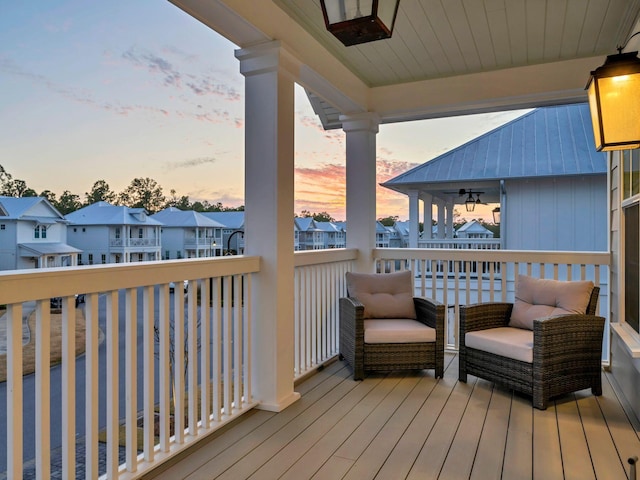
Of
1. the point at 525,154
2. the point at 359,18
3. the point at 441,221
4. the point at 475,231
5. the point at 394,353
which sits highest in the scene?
the point at 525,154

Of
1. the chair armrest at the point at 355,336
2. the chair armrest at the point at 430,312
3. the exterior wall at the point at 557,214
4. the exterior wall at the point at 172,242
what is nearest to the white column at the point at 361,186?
the chair armrest at the point at 430,312

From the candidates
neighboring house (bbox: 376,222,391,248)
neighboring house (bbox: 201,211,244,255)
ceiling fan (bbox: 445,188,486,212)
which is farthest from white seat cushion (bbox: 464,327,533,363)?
ceiling fan (bbox: 445,188,486,212)

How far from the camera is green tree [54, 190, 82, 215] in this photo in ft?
5.63

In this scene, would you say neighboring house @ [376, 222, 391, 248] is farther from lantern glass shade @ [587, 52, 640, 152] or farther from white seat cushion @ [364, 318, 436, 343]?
lantern glass shade @ [587, 52, 640, 152]

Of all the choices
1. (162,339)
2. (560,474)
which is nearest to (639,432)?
(560,474)

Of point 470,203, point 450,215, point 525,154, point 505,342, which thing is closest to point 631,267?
point 505,342

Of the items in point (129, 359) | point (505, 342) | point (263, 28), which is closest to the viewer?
point (129, 359)

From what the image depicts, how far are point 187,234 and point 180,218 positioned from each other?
15 centimetres

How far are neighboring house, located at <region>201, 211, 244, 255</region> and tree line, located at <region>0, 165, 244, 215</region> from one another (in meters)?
0.28

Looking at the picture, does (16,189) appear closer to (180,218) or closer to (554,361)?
(180,218)

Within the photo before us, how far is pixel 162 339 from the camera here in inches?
90.2

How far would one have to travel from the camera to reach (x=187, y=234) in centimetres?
251

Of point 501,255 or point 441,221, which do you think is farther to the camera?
point 441,221

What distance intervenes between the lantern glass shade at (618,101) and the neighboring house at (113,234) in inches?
88.1
